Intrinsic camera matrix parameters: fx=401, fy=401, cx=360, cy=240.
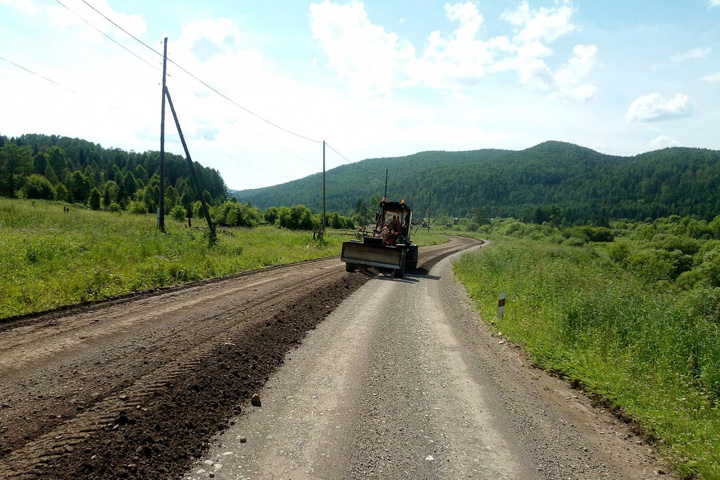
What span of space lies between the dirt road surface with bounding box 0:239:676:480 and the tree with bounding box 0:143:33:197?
80042 mm

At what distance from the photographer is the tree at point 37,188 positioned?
232 feet

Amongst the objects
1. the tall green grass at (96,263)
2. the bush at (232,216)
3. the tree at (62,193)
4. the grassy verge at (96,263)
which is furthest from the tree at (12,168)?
the grassy verge at (96,263)

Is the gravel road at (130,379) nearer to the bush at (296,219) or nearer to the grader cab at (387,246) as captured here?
the grader cab at (387,246)

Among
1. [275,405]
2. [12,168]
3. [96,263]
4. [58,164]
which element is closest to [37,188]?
[12,168]

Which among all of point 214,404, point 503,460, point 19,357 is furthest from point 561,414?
point 19,357

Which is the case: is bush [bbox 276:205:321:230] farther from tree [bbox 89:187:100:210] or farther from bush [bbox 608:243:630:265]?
bush [bbox 608:243:630:265]

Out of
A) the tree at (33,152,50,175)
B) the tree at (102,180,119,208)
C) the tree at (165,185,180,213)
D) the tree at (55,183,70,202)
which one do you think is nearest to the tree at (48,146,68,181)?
the tree at (33,152,50,175)

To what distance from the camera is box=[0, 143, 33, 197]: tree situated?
6638cm

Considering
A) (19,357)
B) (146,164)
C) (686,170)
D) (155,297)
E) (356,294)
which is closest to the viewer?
(19,357)

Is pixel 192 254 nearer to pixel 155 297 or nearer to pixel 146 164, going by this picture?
pixel 155 297

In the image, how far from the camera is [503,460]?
3953mm

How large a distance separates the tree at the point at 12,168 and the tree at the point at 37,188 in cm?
123

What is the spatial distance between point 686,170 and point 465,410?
193352 mm

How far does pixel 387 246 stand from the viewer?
1719cm
